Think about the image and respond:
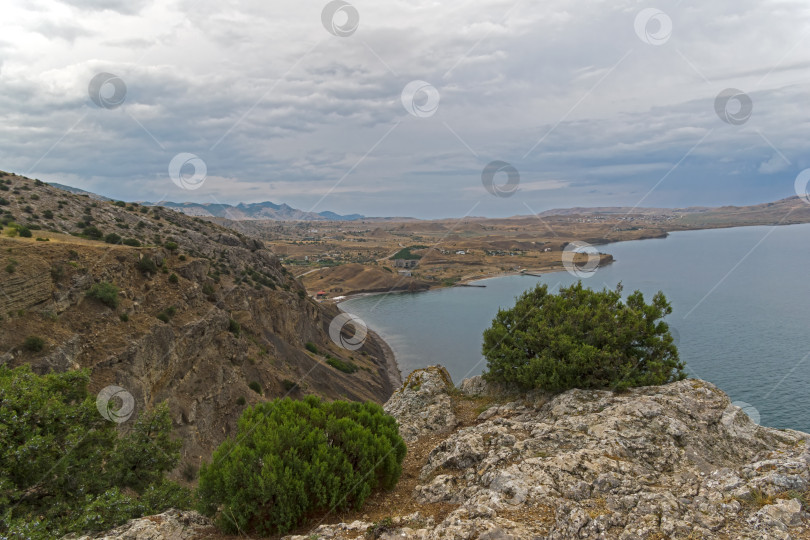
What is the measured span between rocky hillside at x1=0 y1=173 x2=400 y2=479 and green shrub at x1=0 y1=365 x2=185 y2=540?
11716mm

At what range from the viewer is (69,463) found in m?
12.0

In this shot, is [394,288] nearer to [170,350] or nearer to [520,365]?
[170,350]

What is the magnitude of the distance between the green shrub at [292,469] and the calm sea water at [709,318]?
3869 cm

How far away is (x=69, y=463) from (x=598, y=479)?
46.5 ft

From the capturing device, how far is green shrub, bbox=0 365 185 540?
32.6ft

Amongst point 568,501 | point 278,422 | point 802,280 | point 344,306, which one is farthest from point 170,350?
point 802,280

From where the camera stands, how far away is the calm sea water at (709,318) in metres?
48.8

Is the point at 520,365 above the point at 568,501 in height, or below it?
above

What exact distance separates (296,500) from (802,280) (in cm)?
14425

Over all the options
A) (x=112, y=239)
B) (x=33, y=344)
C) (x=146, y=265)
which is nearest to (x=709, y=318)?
(x=146, y=265)

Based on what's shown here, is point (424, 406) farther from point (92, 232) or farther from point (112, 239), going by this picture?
point (92, 232)

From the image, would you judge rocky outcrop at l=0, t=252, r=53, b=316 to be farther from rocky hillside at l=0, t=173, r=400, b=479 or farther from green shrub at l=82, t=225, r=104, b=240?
green shrub at l=82, t=225, r=104, b=240

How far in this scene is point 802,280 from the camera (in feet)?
355

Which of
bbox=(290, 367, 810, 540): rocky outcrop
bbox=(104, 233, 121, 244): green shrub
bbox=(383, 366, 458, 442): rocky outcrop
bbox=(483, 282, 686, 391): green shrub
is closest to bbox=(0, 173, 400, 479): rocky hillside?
bbox=(104, 233, 121, 244): green shrub
